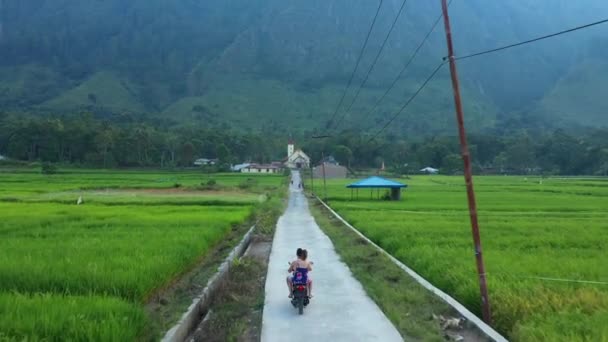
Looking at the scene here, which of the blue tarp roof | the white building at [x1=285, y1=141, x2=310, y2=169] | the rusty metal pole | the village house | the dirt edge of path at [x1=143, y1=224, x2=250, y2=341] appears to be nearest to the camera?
the dirt edge of path at [x1=143, y1=224, x2=250, y2=341]

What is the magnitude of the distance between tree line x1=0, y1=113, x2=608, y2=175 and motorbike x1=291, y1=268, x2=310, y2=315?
9008 cm

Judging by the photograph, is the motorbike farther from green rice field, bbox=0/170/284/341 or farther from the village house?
the village house

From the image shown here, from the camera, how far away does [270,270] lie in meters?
12.0

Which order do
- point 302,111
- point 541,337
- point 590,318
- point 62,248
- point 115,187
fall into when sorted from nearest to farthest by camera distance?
point 541,337
point 590,318
point 62,248
point 115,187
point 302,111

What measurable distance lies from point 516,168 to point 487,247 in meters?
104

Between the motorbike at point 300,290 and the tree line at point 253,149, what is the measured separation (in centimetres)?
9008

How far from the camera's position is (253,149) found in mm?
121312

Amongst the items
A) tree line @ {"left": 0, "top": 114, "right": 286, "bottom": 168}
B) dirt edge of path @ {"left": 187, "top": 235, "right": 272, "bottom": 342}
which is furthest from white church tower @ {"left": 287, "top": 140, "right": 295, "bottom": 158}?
dirt edge of path @ {"left": 187, "top": 235, "right": 272, "bottom": 342}

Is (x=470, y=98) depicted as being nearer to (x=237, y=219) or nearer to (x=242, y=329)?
(x=237, y=219)

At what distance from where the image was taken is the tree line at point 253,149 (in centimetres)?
9350

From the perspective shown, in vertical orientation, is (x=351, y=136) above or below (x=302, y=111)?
below

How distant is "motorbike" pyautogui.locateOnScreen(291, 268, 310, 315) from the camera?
813 centimetres

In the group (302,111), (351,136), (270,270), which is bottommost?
(270,270)

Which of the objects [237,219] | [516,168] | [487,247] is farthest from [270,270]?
[516,168]
